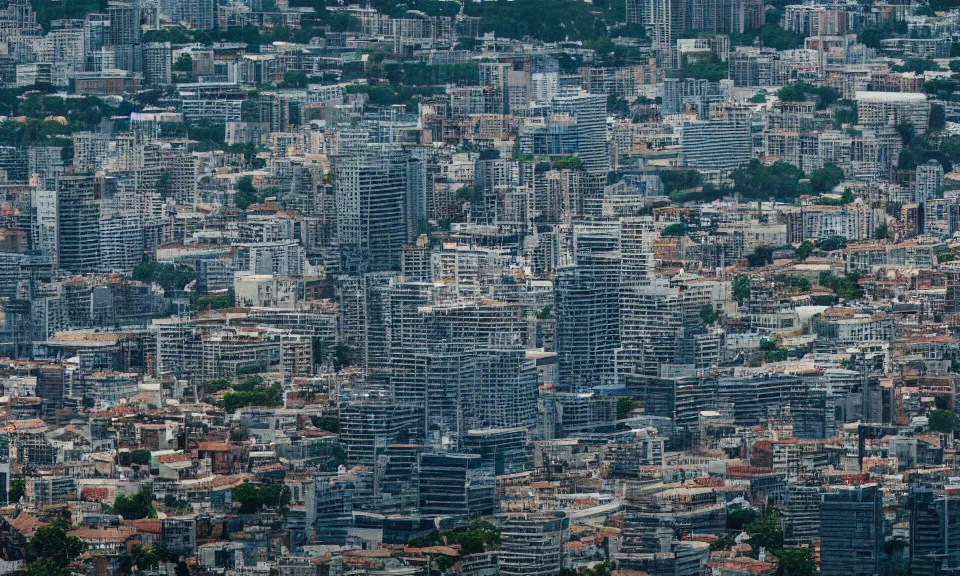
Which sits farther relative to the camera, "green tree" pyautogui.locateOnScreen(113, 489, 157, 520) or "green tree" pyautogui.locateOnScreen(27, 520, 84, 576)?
"green tree" pyautogui.locateOnScreen(113, 489, 157, 520)

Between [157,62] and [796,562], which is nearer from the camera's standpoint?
[796,562]

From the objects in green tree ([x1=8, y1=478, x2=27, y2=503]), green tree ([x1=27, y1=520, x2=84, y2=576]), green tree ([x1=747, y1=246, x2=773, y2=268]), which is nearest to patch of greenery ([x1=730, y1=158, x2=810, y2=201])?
green tree ([x1=747, y1=246, x2=773, y2=268])

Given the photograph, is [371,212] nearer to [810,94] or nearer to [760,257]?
[760,257]

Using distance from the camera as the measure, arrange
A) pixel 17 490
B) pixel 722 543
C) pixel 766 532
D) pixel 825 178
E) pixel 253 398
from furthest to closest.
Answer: pixel 825 178, pixel 253 398, pixel 17 490, pixel 766 532, pixel 722 543

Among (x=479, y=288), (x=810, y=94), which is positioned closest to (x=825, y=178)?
(x=810, y=94)

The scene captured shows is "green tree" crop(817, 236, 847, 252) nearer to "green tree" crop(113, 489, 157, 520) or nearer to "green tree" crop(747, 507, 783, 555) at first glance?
"green tree" crop(747, 507, 783, 555)

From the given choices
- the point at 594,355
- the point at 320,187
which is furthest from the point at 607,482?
the point at 320,187
